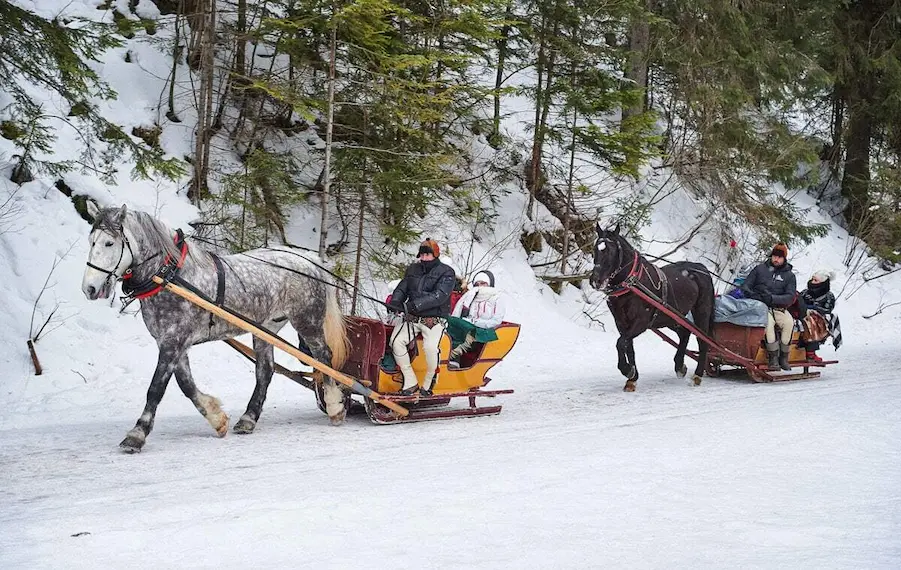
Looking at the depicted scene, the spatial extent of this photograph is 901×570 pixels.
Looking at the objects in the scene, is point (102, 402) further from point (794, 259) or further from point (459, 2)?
point (794, 259)

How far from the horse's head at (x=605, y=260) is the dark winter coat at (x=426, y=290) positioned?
2.54 metres

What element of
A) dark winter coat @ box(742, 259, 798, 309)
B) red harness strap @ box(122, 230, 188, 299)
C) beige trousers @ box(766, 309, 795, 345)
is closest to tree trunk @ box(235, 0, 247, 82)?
red harness strap @ box(122, 230, 188, 299)

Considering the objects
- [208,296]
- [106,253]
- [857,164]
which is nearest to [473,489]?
[208,296]

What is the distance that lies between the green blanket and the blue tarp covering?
4.37 metres

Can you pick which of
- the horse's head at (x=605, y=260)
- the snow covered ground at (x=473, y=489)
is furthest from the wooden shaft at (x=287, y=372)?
the horse's head at (x=605, y=260)

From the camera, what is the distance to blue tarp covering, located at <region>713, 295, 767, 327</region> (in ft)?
36.6

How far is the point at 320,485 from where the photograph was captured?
5621 mm

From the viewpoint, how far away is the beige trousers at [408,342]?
8078 millimetres

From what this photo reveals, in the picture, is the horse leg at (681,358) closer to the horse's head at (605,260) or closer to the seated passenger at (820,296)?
the horse's head at (605,260)

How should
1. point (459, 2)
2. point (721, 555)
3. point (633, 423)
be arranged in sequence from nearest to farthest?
point (721, 555) < point (633, 423) < point (459, 2)

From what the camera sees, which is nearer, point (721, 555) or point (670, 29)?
point (721, 555)

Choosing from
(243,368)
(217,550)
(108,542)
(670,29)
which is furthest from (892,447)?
(670,29)

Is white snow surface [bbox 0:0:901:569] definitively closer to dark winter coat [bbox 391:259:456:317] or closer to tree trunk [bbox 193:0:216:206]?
tree trunk [bbox 193:0:216:206]

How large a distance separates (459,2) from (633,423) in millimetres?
7318
